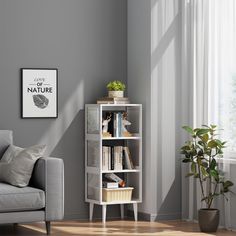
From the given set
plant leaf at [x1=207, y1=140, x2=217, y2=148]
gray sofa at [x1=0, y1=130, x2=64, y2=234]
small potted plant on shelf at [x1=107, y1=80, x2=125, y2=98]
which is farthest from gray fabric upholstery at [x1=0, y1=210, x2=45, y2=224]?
plant leaf at [x1=207, y1=140, x2=217, y2=148]

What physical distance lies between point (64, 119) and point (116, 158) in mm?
659

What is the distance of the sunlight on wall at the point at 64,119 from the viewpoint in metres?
6.64

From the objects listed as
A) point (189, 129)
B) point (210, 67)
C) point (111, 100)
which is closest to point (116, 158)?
point (111, 100)

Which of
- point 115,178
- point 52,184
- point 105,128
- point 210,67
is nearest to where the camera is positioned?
point 52,184

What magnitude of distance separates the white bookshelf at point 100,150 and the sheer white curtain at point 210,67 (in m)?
0.51

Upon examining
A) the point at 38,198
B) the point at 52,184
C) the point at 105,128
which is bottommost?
the point at 38,198

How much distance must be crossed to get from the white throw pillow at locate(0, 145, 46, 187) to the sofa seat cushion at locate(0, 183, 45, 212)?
0.08 meters

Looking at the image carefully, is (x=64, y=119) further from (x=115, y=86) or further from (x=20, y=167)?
(x=20, y=167)

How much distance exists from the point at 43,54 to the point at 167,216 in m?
2.05

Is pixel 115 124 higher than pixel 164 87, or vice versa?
pixel 164 87

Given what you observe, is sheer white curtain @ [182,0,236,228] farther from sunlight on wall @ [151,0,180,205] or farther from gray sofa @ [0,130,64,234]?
gray sofa @ [0,130,64,234]

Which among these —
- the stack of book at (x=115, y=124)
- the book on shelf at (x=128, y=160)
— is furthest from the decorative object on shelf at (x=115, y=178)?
the stack of book at (x=115, y=124)

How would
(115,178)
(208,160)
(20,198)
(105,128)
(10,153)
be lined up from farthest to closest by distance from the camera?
(115,178) → (105,128) → (208,160) → (10,153) → (20,198)

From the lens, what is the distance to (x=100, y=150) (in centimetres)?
646
